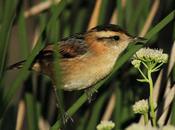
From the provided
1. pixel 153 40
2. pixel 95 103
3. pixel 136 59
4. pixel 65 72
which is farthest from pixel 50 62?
pixel 136 59

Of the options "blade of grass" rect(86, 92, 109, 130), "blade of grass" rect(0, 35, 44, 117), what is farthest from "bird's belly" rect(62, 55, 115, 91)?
"blade of grass" rect(0, 35, 44, 117)

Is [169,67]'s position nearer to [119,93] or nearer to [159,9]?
[119,93]

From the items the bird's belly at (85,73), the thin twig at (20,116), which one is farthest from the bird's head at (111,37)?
the thin twig at (20,116)

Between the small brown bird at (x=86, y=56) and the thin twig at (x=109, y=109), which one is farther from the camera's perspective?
the thin twig at (x=109, y=109)

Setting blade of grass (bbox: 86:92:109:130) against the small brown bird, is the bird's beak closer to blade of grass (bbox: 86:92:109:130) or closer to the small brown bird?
the small brown bird

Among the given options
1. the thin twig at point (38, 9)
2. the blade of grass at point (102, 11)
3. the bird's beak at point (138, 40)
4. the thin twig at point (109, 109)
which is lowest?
the thin twig at point (109, 109)

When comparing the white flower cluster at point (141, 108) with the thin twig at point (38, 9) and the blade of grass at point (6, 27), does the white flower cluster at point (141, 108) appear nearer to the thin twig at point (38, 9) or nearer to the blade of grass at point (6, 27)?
the blade of grass at point (6, 27)

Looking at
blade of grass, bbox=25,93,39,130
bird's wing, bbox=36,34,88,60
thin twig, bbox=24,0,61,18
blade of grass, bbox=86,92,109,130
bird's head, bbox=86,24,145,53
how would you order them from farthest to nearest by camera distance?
thin twig, bbox=24,0,61,18 → bird's wing, bbox=36,34,88,60 → bird's head, bbox=86,24,145,53 → blade of grass, bbox=86,92,109,130 → blade of grass, bbox=25,93,39,130
